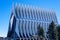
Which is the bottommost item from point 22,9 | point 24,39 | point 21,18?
point 24,39

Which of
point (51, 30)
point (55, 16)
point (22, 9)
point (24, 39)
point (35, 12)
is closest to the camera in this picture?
point (51, 30)

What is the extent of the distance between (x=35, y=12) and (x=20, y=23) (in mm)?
15579

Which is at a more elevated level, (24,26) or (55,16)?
(55,16)

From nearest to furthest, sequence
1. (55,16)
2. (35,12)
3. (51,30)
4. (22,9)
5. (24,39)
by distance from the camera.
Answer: (51,30), (24,39), (22,9), (35,12), (55,16)

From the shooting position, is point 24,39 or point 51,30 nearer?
point 51,30

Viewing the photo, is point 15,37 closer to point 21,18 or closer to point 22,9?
point 21,18

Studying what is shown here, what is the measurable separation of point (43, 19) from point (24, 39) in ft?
79.3

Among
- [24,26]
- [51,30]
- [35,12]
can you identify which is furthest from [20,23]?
[51,30]

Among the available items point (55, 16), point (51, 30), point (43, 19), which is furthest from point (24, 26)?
point (51, 30)

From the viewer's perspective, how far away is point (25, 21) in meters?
95.1

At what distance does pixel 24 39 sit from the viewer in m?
87.6

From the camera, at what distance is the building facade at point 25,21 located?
9031cm

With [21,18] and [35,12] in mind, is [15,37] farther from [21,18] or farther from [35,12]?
[35,12]

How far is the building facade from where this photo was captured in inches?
3556
